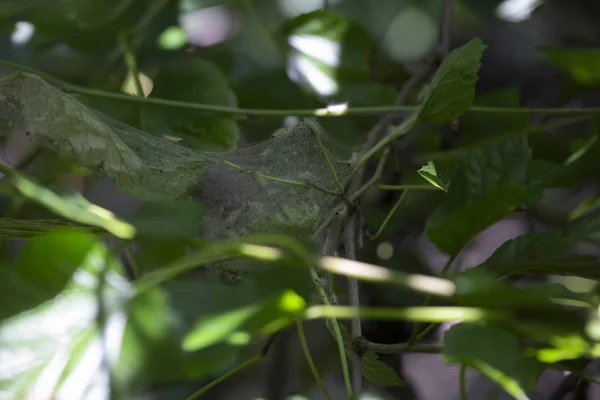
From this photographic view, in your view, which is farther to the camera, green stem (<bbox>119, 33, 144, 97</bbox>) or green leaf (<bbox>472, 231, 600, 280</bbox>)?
green stem (<bbox>119, 33, 144, 97</bbox>)

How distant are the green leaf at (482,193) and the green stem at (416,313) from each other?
6.0 inches

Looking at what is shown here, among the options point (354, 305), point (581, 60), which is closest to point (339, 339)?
point (354, 305)

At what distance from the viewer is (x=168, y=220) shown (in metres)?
0.34

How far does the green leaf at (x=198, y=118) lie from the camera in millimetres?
681

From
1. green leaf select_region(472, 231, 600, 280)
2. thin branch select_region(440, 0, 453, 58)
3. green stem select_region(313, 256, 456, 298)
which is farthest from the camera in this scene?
thin branch select_region(440, 0, 453, 58)

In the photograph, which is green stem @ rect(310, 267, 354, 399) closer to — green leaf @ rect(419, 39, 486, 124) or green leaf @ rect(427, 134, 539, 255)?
green leaf @ rect(427, 134, 539, 255)

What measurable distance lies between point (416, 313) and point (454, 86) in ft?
0.96

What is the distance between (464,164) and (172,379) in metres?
0.34

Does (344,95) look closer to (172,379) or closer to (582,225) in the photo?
(582,225)

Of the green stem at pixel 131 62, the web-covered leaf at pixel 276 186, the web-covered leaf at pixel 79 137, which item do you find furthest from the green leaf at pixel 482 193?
the green stem at pixel 131 62

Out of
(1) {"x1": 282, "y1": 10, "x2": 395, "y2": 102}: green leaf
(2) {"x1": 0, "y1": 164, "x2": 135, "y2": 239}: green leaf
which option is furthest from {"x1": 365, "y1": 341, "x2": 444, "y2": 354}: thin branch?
(1) {"x1": 282, "y1": 10, "x2": 395, "y2": 102}: green leaf

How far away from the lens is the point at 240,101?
0.79 meters

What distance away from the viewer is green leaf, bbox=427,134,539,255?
47cm

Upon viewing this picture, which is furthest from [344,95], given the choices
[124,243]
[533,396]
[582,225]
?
[533,396]
